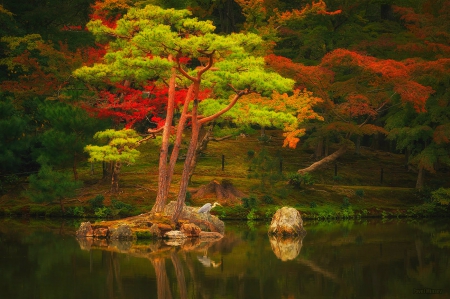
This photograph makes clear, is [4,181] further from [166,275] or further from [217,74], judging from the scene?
[166,275]

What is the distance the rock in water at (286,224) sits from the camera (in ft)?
84.3

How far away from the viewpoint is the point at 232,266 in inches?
732

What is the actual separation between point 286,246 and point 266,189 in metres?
10.3

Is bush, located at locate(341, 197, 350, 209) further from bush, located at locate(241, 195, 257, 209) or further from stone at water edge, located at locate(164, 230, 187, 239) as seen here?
stone at water edge, located at locate(164, 230, 187, 239)

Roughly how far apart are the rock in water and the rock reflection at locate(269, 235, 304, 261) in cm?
30

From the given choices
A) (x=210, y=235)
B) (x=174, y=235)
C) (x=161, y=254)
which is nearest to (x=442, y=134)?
(x=210, y=235)

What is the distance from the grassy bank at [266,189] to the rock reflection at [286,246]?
6.28 m

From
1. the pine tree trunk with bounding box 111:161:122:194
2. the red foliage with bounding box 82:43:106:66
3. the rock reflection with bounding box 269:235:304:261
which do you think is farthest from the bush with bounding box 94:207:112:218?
the rock reflection with bounding box 269:235:304:261

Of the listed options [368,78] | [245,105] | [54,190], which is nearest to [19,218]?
[54,190]

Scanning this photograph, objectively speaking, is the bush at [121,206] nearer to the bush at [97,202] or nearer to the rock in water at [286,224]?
the bush at [97,202]

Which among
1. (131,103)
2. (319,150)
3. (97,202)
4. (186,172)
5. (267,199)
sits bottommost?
(97,202)

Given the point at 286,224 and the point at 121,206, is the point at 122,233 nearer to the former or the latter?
the point at 286,224

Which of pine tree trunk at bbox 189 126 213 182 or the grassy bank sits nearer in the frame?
the grassy bank

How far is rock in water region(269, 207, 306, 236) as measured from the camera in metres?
25.7
